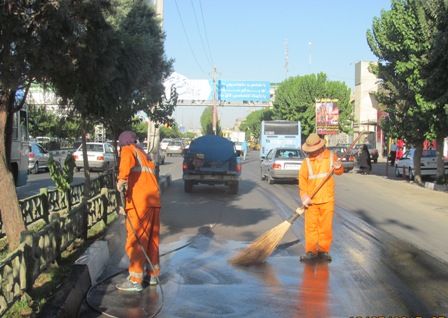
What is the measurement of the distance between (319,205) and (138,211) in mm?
2612

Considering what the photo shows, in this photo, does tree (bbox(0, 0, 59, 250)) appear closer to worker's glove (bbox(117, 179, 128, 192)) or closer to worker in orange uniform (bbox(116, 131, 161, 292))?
worker in orange uniform (bbox(116, 131, 161, 292))

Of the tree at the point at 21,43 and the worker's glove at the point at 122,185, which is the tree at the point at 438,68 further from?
the tree at the point at 21,43

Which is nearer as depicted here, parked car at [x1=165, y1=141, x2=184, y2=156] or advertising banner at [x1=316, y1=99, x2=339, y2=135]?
advertising banner at [x1=316, y1=99, x2=339, y2=135]

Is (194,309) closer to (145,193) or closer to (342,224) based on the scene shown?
(145,193)

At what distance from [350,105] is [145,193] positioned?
53739 mm

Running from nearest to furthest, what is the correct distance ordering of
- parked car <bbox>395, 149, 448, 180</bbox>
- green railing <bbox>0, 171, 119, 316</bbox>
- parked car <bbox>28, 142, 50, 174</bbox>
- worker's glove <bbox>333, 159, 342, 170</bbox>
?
green railing <bbox>0, 171, 119, 316</bbox>, worker's glove <bbox>333, 159, 342, 170</bbox>, parked car <bbox>395, 149, 448, 180</bbox>, parked car <bbox>28, 142, 50, 174</bbox>

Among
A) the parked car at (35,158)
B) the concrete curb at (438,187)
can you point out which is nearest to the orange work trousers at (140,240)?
the concrete curb at (438,187)

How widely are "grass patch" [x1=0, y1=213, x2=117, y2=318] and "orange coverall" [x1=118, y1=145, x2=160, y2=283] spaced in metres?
0.82

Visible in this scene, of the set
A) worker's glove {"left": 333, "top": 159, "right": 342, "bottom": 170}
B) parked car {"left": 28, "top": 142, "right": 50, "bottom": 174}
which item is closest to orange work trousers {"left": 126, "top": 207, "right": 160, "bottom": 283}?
worker's glove {"left": 333, "top": 159, "right": 342, "bottom": 170}

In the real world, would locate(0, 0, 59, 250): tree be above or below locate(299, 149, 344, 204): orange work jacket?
above

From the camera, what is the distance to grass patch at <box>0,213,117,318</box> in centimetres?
437

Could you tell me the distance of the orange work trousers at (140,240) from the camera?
5.37 metres

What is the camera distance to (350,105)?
56.6 m

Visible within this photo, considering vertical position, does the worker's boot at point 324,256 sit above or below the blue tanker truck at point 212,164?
below
